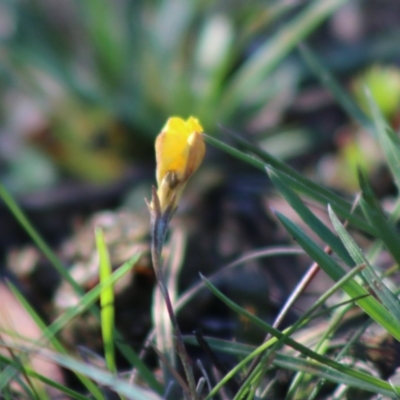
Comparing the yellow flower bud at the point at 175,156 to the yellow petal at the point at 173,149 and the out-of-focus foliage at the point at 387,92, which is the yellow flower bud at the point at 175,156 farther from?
the out-of-focus foliage at the point at 387,92

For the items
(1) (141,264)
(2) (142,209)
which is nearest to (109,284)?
(1) (141,264)

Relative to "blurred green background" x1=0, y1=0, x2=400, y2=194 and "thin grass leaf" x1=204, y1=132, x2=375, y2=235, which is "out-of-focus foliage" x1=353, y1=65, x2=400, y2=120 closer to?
"blurred green background" x1=0, y1=0, x2=400, y2=194

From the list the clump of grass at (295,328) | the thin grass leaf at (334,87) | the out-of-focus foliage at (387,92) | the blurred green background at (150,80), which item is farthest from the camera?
the blurred green background at (150,80)

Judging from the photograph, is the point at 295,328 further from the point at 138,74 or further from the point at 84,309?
the point at 138,74

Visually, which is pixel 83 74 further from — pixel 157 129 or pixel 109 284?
pixel 109 284

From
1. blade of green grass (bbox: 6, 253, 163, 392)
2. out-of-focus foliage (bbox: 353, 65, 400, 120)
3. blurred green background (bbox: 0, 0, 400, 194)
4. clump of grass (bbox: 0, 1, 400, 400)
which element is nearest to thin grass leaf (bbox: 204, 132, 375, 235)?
clump of grass (bbox: 0, 1, 400, 400)

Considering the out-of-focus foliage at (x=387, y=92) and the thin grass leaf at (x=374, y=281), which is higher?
the thin grass leaf at (x=374, y=281)

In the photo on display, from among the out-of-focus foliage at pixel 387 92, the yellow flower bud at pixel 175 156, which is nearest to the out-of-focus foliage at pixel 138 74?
the out-of-focus foliage at pixel 387 92
